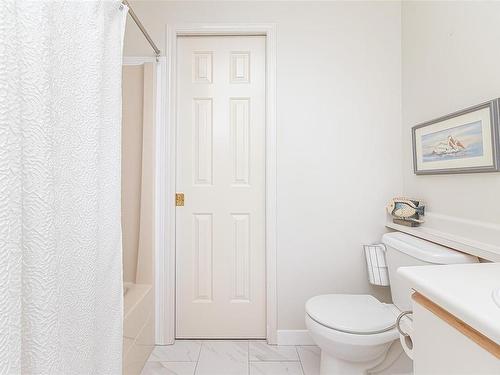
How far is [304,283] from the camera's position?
1872 millimetres

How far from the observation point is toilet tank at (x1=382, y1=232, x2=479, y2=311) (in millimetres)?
1236

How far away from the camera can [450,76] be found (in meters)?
1.41

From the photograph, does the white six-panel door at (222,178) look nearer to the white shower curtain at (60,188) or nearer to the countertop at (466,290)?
the white shower curtain at (60,188)

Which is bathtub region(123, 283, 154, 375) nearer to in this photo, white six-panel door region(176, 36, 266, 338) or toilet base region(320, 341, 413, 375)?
white six-panel door region(176, 36, 266, 338)

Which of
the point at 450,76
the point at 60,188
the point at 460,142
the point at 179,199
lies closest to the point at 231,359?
the point at 179,199

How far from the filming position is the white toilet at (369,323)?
4.10ft

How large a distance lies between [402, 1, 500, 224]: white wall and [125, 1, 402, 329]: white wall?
103 mm

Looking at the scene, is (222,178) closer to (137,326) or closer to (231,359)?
(137,326)

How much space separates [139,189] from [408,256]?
1.59m

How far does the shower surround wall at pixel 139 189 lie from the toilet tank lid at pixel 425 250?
1459 millimetres

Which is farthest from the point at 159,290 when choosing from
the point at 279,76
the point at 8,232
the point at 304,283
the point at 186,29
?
the point at 186,29

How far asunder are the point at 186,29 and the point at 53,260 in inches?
68.1

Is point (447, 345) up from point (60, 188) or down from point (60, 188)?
down

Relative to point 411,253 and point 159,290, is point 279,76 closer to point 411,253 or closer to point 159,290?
point 411,253
